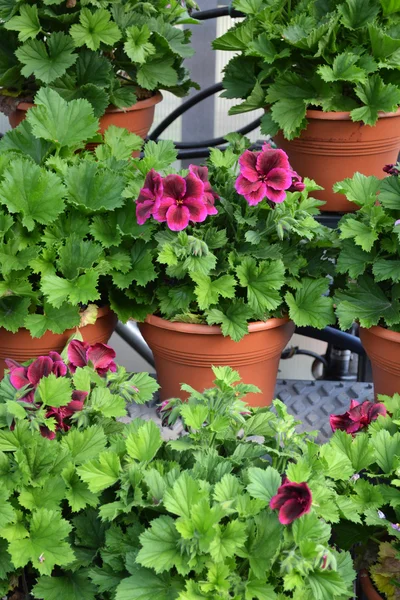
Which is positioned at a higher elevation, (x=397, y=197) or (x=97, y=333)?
(x=397, y=197)

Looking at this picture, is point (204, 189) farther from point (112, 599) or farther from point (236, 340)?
point (112, 599)

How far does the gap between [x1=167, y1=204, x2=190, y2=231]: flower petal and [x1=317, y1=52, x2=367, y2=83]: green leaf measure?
1.56 feet

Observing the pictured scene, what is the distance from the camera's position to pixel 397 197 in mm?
1410

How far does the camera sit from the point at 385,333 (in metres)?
1.40

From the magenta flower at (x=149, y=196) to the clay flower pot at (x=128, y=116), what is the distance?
55cm

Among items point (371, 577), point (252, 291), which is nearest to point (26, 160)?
point (252, 291)

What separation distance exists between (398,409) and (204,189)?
53 centimetres

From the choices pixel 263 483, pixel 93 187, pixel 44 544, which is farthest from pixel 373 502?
pixel 93 187

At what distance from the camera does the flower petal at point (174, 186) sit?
1337 mm

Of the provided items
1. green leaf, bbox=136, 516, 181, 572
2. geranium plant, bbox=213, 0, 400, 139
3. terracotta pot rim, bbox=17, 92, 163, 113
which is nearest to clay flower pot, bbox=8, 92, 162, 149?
terracotta pot rim, bbox=17, 92, 163, 113

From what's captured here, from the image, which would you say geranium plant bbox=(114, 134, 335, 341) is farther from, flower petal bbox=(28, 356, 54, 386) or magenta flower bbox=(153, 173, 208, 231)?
flower petal bbox=(28, 356, 54, 386)

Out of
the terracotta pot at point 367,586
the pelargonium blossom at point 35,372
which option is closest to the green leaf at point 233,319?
the pelargonium blossom at point 35,372

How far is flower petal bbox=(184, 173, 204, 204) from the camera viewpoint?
1.34m

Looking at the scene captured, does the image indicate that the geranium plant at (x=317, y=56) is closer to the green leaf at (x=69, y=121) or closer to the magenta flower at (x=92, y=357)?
the green leaf at (x=69, y=121)
